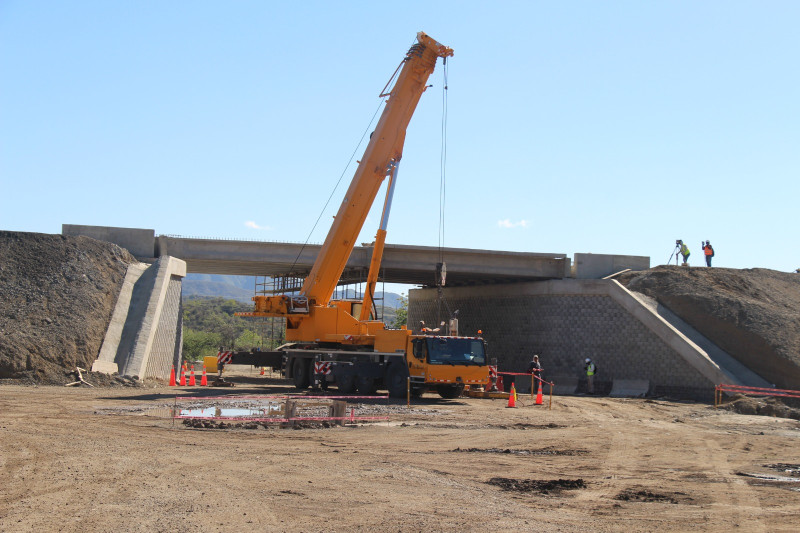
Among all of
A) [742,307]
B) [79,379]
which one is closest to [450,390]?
[79,379]

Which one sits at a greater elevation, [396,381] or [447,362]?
[447,362]

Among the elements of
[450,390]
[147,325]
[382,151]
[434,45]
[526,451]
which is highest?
[434,45]

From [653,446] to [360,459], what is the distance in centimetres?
638

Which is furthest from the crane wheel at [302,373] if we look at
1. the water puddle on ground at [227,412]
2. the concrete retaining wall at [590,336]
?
the concrete retaining wall at [590,336]

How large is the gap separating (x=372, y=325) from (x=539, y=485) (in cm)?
1618

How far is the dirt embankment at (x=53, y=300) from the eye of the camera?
947 inches

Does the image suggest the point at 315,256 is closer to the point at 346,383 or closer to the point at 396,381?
the point at 346,383

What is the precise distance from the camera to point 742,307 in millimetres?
31531

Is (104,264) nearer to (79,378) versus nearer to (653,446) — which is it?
(79,378)

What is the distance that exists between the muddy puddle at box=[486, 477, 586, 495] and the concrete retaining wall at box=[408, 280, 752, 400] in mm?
20038

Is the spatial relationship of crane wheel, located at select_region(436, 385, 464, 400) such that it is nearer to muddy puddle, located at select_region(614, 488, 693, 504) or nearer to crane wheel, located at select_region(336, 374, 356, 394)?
crane wheel, located at select_region(336, 374, 356, 394)

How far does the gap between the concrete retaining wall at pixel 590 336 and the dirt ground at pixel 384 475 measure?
37.3 feet

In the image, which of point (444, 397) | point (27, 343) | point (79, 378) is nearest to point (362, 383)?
point (444, 397)

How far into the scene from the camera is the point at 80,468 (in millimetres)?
9984
